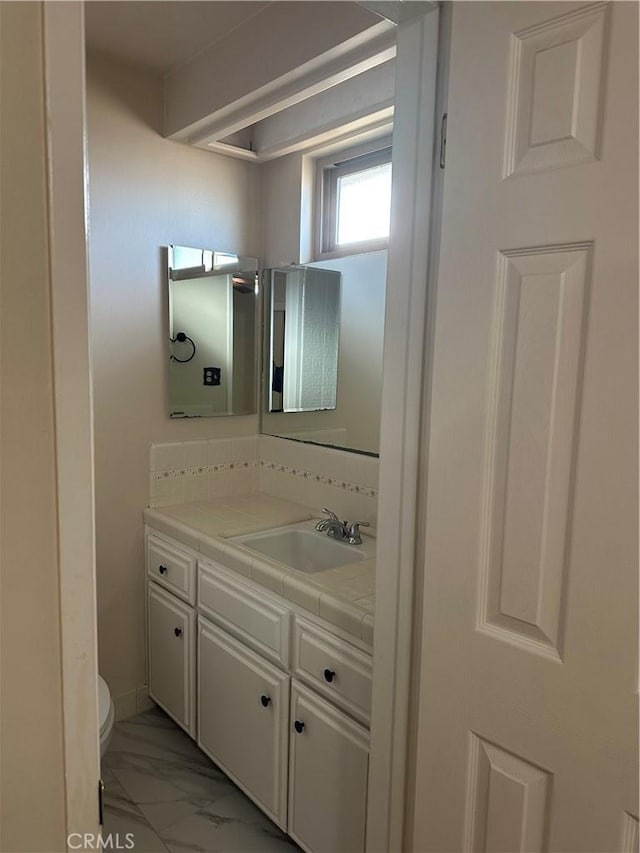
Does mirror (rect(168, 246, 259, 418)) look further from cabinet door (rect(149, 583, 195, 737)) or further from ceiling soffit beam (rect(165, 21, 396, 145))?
cabinet door (rect(149, 583, 195, 737))

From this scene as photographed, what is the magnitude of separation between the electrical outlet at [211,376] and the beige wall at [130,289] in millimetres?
174

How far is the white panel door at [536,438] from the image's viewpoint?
86 centimetres

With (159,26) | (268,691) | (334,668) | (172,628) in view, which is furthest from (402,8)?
(172,628)

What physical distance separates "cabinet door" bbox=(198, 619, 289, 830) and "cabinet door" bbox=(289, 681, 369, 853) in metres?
0.06

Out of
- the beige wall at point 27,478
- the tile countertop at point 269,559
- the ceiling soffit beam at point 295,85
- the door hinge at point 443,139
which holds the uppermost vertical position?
the ceiling soffit beam at point 295,85

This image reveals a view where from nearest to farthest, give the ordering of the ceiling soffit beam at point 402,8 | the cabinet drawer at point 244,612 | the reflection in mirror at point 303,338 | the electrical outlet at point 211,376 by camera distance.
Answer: the ceiling soffit beam at point 402,8 < the cabinet drawer at point 244,612 < the reflection in mirror at point 303,338 < the electrical outlet at point 211,376

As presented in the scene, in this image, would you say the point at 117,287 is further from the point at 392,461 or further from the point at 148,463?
the point at 392,461

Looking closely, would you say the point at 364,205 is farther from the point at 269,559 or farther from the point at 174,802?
the point at 174,802

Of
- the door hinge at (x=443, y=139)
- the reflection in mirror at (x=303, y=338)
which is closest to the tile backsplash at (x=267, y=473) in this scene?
the reflection in mirror at (x=303, y=338)

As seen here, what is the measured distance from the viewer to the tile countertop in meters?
1.55

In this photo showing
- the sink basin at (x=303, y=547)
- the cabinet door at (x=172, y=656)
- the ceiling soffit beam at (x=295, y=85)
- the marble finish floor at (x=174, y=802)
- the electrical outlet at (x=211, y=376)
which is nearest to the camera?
the ceiling soffit beam at (x=295, y=85)

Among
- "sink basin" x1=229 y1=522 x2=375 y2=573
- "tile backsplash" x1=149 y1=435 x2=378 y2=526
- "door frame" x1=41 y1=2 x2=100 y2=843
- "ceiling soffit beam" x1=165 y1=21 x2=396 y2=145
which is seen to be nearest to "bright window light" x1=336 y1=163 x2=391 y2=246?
"ceiling soffit beam" x1=165 y1=21 x2=396 y2=145

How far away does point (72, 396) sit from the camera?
558 millimetres

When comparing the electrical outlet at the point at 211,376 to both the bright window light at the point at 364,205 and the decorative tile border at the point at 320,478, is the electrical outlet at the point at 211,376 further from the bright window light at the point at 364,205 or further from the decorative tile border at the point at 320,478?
the bright window light at the point at 364,205
